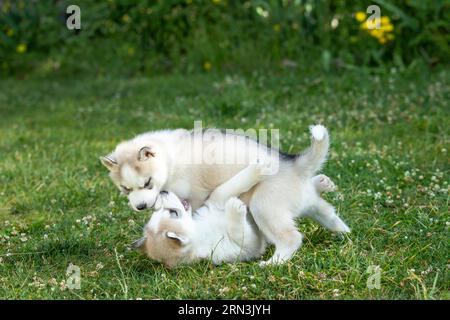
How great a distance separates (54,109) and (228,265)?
4.73m

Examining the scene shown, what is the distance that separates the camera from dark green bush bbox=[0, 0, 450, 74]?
816 centimetres

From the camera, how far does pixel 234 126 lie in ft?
21.5

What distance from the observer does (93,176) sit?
5.47m

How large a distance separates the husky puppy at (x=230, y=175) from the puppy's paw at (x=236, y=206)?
9 cm

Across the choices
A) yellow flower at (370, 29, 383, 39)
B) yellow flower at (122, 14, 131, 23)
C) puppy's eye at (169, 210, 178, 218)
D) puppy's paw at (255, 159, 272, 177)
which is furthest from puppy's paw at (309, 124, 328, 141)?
yellow flower at (122, 14, 131, 23)

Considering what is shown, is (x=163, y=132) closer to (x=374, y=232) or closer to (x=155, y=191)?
(x=155, y=191)

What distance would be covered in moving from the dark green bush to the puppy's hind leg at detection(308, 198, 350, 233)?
427 cm

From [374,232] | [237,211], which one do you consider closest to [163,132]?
[237,211]

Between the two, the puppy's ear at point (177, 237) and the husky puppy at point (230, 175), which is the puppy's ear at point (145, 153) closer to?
the husky puppy at point (230, 175)

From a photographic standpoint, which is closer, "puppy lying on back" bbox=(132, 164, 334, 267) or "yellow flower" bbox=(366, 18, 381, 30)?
"puppy lying on back" bbox=(132, 164, 334, 267)

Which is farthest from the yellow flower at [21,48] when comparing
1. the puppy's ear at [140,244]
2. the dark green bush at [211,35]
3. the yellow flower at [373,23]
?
the puppy's ear at [140,244]

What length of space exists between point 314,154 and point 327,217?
37 centimetres

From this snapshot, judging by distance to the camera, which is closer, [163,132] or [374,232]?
[374,232]

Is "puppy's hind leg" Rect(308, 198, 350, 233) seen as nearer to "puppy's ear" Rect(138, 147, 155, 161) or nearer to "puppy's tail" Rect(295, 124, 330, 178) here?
"puppy's tail" Rect(295, 124, 330, 178)
